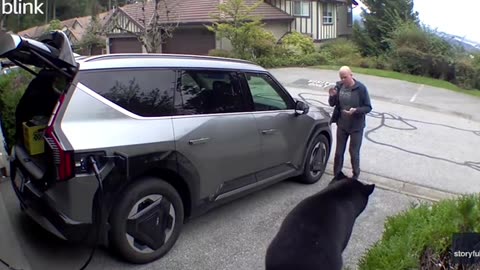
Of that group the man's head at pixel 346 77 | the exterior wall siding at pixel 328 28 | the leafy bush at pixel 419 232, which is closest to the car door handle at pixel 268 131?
the man's head at pixel 346 77

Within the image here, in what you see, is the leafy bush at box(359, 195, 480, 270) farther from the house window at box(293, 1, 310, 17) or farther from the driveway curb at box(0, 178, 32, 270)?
the house window at box(293, 1, 310, 17)

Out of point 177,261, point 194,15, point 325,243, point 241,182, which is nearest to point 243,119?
point 241,182

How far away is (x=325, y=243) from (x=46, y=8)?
35.5 metres

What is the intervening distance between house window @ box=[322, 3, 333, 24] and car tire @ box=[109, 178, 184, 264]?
94.1ft

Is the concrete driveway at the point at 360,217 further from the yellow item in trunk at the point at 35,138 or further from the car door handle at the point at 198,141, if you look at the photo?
the car door handle at the point at 198,141

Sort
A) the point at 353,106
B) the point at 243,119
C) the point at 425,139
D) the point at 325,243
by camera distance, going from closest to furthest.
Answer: the point at 325,243 < the point at 243,119 < the point at 353,106 < the point at 425,139

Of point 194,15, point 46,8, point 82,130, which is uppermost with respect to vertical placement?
point 46,8

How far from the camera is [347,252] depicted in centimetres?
443

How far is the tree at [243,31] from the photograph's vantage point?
21422mm

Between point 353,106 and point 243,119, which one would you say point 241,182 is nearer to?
point 243,119

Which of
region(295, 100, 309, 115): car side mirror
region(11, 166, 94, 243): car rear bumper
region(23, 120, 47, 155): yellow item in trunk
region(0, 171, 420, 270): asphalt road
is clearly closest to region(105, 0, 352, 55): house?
region(295, 100, 309, 115): car side mirror

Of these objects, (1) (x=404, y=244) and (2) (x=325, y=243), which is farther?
(2) (x=325, y=243)

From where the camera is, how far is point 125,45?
29391 millimetres

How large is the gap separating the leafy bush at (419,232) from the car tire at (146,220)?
2.00 meters
